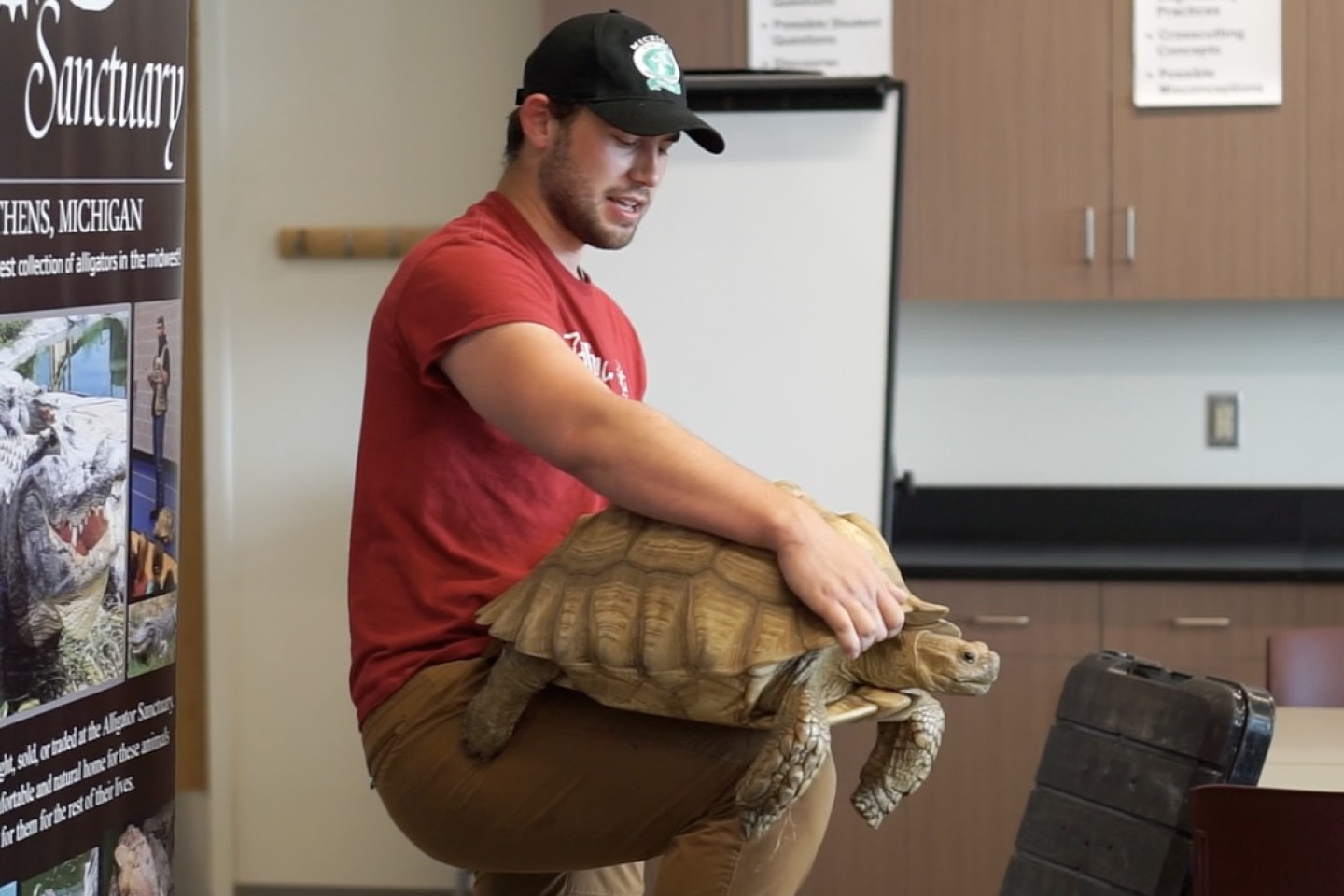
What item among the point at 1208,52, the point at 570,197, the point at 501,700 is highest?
the point at 1208,52

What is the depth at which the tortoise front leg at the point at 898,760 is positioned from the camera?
1732mm

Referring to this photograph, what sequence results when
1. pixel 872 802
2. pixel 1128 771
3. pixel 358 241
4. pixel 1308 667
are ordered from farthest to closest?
pixel 358 241 → pixel 1308 667 → pixel 1128 771 → pixel 872 802

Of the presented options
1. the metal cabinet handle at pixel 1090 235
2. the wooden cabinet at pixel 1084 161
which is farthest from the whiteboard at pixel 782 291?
the metal cabinet handle at pixel 1090 235

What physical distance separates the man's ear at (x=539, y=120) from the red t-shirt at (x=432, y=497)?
0.13 metres

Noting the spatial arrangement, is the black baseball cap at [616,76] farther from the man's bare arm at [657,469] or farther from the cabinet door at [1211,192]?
the cabinet door at [1211,192]

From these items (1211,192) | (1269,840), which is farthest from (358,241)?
(1269,840)

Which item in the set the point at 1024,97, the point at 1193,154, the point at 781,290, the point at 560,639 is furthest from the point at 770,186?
the point at 560,639

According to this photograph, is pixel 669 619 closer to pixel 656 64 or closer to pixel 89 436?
pixel 656 64

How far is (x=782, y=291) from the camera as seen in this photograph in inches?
137

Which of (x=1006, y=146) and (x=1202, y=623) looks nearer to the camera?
(x=1202, y=623)

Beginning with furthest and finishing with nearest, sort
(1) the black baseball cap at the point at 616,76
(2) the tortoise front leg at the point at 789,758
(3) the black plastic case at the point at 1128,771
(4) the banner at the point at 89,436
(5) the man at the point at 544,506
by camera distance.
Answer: (4) the banner at the point at 89,436
(3) the black plastic case at the point at 1128,771
(1) the black baseball cap at the point at 616,76
(5) the man at the point at 544,506
(2) the tortoise front leg at the point at 789,758

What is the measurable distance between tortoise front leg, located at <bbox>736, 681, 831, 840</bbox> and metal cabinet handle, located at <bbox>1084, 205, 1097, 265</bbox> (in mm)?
2288

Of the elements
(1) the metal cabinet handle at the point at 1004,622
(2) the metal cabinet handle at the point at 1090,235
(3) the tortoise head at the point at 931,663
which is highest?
(2) the metal cabinet handle at the point at 1090,235

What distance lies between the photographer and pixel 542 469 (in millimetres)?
1932
